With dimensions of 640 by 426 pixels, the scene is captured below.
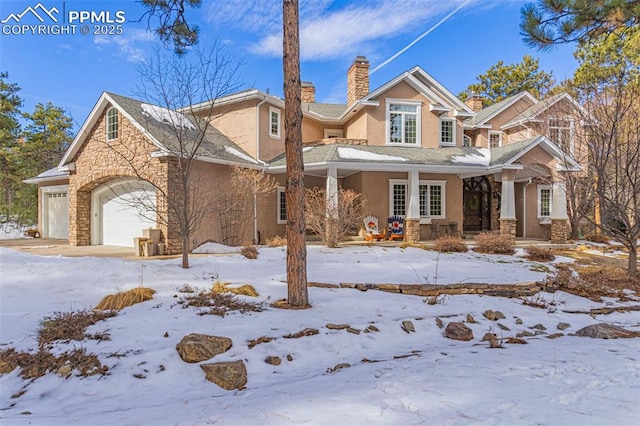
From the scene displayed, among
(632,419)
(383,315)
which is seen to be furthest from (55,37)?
(632,419)

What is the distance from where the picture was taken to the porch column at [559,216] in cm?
1367

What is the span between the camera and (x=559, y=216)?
13734mm

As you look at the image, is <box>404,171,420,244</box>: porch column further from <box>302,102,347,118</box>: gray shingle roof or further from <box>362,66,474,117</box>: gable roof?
<box>302,102,347,118</box>: gray shingle roof

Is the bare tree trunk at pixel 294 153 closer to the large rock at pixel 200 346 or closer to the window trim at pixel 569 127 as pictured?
the large rock at pixel 200 346

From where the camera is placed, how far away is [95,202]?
13.0m

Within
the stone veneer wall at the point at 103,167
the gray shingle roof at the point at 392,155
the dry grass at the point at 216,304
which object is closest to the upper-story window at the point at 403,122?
the gray shingle roof at the point at 392,155

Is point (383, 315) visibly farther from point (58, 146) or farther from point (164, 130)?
point (58, 146)

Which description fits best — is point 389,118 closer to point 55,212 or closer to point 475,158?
point 475,158

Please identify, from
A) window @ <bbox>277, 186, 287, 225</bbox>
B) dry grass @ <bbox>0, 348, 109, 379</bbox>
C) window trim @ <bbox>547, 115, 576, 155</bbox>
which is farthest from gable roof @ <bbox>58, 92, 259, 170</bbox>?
window trim @ <bbox>547, 115, 576, 155</bbox>

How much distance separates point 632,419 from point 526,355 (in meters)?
1.41

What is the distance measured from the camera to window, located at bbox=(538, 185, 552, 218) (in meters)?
16.3

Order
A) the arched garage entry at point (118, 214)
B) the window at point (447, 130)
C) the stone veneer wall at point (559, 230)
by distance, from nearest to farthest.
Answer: the arched garage entry at point (118, 214) < the stone veneer wall at point (559, 230) < the window at point (447, 130)

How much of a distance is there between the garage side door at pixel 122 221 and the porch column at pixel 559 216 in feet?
51.3

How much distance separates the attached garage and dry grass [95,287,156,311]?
14.0 m
